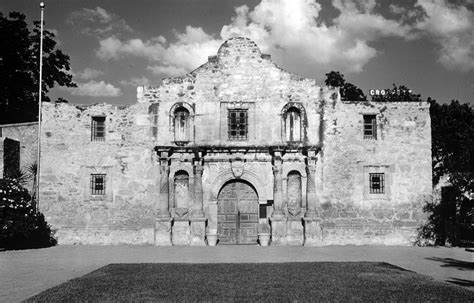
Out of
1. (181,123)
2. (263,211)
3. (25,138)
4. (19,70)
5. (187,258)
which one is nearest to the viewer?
(187,258)

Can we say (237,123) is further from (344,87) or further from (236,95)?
(344,87)

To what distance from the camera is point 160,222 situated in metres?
20.2

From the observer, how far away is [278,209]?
67.1 ft

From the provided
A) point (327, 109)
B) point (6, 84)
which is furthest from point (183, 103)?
point (6, 84)

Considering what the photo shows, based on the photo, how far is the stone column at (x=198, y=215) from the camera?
2020cm

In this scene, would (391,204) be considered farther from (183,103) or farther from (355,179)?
(183,103)

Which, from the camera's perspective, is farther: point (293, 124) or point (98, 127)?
point (98, 127)

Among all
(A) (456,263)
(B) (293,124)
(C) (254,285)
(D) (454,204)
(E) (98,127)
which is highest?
(B) (293,124)

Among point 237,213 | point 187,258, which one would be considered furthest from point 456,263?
point 237,213

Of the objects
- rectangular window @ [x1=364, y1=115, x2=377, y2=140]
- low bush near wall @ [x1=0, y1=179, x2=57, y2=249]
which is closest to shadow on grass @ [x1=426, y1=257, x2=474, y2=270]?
rectangular window @ [x1=364, y1=115, x2=377, y2=140]

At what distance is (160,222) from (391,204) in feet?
32.4

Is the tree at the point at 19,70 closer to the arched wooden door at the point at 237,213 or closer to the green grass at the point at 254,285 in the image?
the arched wooden door at the point at 237,213

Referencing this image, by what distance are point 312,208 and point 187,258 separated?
694 cm

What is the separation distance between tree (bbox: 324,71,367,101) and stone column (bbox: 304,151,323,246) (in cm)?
2641
